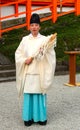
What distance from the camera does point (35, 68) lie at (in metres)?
6.35

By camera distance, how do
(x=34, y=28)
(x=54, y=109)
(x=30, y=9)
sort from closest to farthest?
(x=34, y=28) → (x=54, y=109) → (x=30, y=9)

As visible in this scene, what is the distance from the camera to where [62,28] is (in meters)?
15.0

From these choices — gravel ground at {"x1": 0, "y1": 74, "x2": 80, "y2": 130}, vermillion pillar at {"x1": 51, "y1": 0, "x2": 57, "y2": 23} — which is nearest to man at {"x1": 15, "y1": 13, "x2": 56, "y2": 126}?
gravel ground at {"x1": 0, "y1": 74, "x2": 80, "y2": 130}

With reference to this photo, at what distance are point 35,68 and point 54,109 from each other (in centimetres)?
136

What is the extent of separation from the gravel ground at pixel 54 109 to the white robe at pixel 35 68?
57cm

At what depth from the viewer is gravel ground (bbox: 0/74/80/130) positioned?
6342mm

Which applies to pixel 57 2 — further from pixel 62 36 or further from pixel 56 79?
pixel 56 79

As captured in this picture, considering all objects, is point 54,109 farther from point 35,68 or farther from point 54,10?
point 54,10

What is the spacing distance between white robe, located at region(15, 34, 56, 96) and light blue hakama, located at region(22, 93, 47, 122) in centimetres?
11

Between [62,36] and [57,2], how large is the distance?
2.70 meters

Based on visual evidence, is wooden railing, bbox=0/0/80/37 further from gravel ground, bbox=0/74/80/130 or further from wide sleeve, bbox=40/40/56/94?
wide sleeve, bbox=40/40/56/94

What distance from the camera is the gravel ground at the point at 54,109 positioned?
634 cm

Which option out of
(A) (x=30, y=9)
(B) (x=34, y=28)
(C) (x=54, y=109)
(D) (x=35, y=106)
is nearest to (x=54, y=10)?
(A) (x=30, y=9)

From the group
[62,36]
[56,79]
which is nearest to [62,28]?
[62,36]
